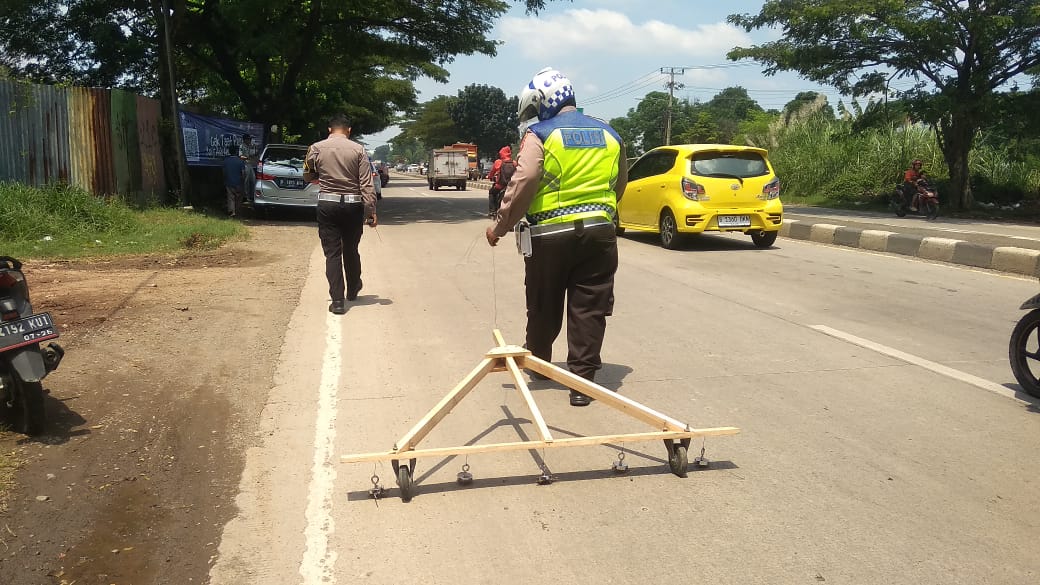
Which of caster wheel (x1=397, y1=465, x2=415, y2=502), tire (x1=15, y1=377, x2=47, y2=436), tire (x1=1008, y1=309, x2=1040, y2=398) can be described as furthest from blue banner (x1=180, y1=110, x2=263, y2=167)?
tire (x1=1008, y1=309, x2=1040, y2=398)

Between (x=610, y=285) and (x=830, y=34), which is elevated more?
(x=830, y=34)

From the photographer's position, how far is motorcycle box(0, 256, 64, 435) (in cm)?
415

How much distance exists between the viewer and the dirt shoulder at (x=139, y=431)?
3.23m

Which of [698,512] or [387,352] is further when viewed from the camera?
[387,352]

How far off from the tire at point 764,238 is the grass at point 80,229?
8131mm

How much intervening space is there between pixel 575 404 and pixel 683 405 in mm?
630

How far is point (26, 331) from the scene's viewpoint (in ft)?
13.8

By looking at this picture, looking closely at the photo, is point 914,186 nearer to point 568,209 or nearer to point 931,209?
point 931,209

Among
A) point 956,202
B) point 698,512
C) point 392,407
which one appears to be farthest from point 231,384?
point 956,202

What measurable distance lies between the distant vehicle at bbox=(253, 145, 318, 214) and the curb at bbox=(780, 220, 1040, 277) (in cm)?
943

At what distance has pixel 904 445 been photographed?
14.0 ft

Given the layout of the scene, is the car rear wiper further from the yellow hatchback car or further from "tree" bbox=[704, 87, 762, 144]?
"tree" bbox=[704, 87, 762, 144]

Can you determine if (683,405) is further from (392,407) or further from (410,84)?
(410,84)

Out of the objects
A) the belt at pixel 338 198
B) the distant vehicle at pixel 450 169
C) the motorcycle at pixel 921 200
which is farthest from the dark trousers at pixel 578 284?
the distant vehicle at pixel 450 169
